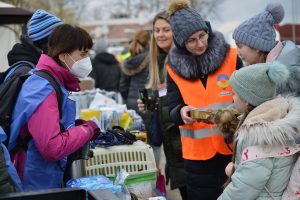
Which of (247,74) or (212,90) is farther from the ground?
(247,74)

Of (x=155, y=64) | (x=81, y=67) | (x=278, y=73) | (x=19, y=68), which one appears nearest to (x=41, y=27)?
(x=19, y=68)

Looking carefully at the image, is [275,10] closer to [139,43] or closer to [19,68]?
[19,68]

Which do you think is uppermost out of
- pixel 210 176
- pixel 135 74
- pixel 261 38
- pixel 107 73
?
pixel 261 38

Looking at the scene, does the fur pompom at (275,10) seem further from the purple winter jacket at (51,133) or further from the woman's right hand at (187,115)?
the purple winter jacket at (51,133)

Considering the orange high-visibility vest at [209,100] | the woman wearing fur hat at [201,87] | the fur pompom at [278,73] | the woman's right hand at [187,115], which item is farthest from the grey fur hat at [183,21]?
the fur pompom at [278,73]

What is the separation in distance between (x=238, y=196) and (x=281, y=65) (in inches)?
28.0

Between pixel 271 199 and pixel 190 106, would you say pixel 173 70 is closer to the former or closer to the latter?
pixel 190 106

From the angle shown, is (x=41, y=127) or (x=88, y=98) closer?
(x=41, y=127)

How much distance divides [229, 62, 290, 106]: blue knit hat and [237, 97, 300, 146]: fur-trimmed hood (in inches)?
2.5

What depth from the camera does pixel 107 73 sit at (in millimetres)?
8820

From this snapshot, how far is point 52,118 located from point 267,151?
114 centimetres

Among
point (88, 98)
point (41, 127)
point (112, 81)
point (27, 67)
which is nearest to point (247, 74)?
point (41, 127)

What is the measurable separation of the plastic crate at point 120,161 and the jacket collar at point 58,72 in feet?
1.96

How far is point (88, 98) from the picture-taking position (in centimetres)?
551
